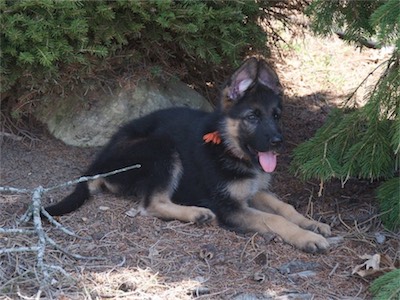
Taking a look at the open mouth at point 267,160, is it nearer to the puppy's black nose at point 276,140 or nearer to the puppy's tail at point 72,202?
the puppy's black nose at point 276,140

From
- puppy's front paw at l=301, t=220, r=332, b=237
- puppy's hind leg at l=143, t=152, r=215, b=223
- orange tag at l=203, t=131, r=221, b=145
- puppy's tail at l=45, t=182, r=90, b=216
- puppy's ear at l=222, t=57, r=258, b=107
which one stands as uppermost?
puppy's ear at l=222, t=57, r=258, b=107

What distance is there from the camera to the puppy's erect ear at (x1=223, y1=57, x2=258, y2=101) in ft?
18.0

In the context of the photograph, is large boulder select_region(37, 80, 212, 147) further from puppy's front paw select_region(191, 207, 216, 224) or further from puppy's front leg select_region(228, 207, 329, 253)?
puppy's front leg select_region(228, 207, 329, 253)

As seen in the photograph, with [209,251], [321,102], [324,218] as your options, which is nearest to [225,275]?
[209,251]

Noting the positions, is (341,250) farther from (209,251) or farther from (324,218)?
(209,251)

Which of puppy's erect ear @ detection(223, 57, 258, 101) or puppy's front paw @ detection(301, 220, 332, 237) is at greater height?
puppy's erect ear @ detection(223, 57, 258, 101)

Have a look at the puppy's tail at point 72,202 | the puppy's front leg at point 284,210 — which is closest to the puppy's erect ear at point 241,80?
the puppy's front leg at point 284,210

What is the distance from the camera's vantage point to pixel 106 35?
5945 millimetres

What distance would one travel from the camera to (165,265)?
15.5ft

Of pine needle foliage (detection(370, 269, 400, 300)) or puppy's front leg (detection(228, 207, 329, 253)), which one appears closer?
pine needle foliage (detection(370, 269, 400, 300))

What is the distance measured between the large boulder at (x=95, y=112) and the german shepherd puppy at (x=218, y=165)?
77 centimetres

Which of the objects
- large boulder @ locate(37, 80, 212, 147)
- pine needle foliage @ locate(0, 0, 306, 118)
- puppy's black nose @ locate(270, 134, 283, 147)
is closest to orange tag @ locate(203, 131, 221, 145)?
puppy's black nose @ locate(270, 134, 283, 147)

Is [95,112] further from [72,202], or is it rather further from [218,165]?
[218,165]

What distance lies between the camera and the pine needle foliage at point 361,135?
5.16m
